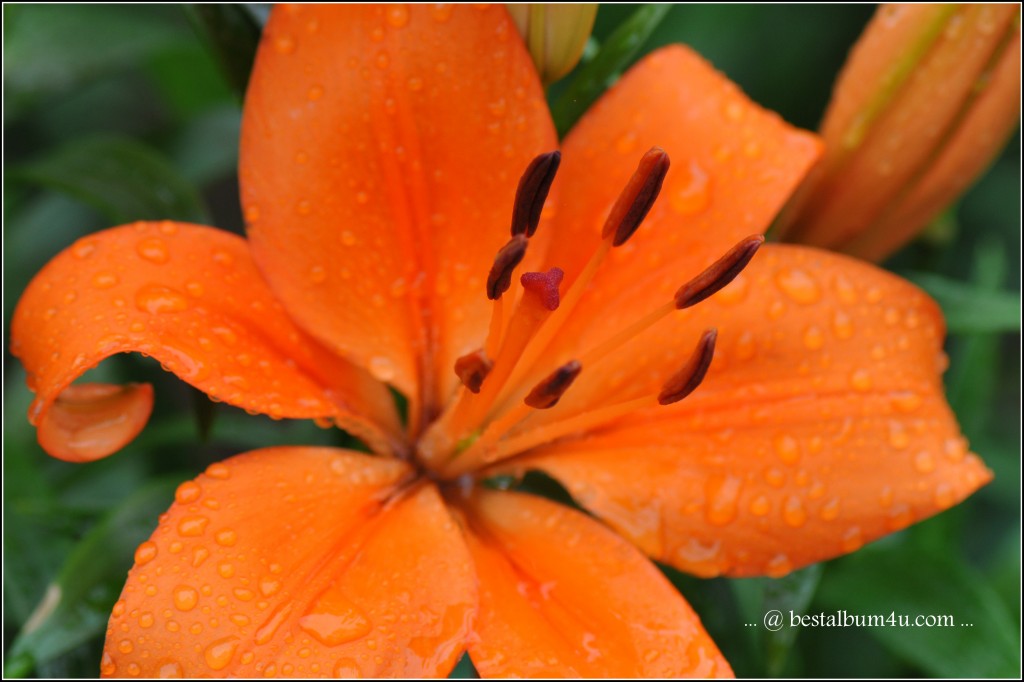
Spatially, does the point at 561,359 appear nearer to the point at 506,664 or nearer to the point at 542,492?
the point at 542,492

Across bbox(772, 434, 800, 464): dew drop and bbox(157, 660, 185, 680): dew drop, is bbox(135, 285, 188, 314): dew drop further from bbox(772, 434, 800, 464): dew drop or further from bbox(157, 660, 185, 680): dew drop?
bbox(772, 434, 800, 464): dew drop

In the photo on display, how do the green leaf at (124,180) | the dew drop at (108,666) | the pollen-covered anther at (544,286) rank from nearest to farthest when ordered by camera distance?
1. the dew drop at (108,666)
2. the pollen-covered anther at (544,286)
3. the green leaf at (124,180)

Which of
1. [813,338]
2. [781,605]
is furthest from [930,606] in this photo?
[813,338]

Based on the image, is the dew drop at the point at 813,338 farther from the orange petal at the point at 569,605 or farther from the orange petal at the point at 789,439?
the orange petal at the point at 569,605

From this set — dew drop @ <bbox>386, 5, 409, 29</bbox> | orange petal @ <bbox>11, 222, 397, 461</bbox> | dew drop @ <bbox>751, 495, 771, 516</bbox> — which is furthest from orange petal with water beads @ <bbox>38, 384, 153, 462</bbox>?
dew drop @ <bbox>751, 495, 771, 516</bbox>

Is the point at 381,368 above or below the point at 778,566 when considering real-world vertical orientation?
above

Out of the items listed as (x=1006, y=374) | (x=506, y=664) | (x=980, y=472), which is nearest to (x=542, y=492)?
(x=506, y=664)

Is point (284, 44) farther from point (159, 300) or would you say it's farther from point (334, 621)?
point (334, 621)

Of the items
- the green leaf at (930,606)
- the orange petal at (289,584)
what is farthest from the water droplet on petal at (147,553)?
the green leaf at (930,606)
